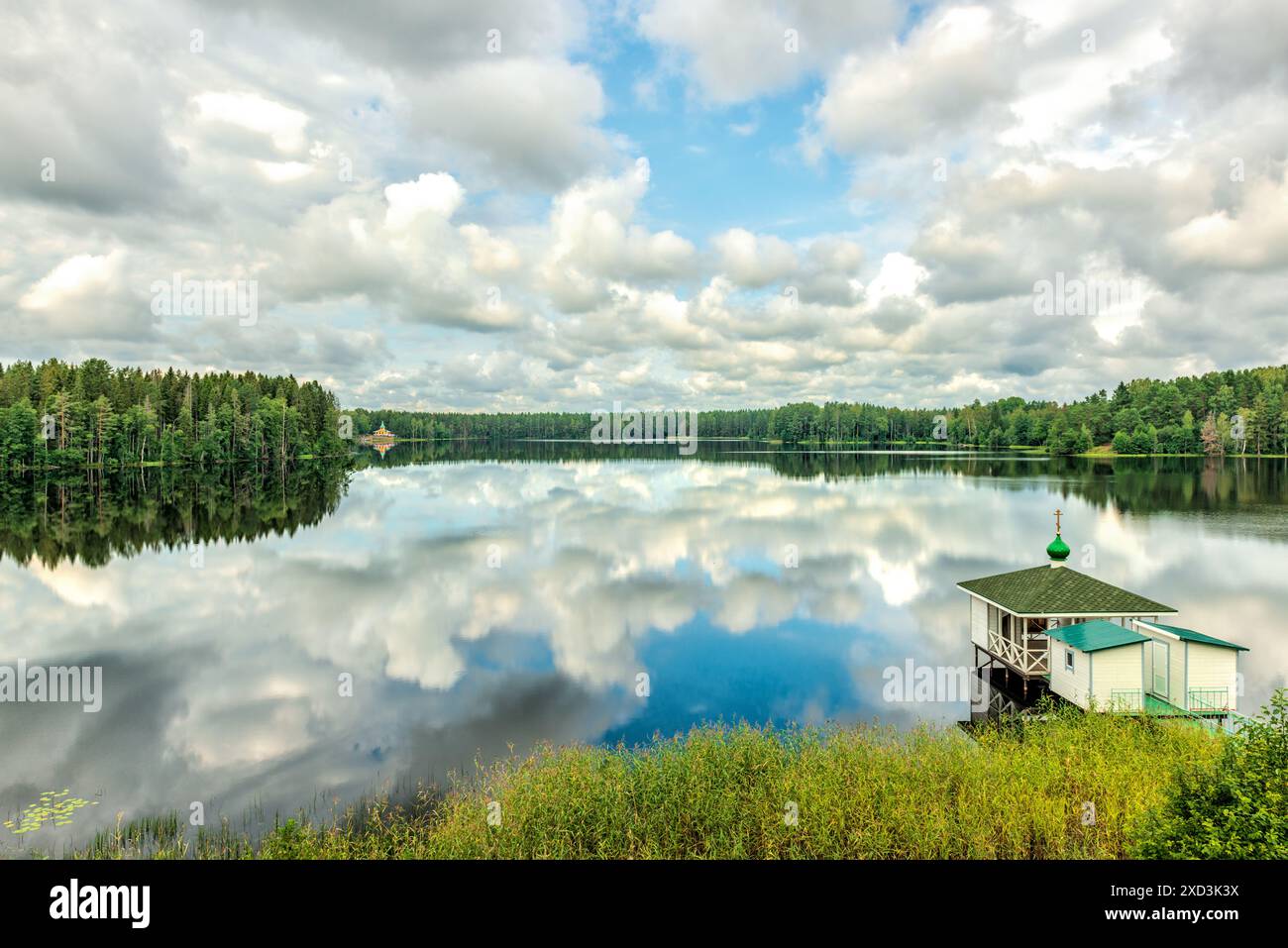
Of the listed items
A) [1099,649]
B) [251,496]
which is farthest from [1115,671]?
[251,496]

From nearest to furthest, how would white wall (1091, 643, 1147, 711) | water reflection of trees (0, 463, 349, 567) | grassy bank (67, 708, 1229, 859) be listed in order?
grassy bank (67, 708, 1229, 859)
white wall (1091, 643, 1147, 711)
water reflection of trees (0, 463, 349, 567)

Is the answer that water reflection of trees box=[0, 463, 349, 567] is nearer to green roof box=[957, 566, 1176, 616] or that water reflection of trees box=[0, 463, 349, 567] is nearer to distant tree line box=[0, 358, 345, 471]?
distant tree line box=[0, 358, 345, 471]

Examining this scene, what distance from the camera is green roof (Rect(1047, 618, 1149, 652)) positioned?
2105cm

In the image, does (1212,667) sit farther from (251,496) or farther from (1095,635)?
(251,496)

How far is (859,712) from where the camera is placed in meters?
24.7

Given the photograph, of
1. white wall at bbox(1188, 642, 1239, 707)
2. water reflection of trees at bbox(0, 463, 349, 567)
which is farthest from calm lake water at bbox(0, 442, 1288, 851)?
white wall at bbox(1188, 642, 1239, 707)

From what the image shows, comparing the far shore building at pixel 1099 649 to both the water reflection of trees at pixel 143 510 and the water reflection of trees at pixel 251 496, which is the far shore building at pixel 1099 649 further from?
the water reflection of trees at pixel 143 510

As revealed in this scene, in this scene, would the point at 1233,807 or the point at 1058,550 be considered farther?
the point at 1058,550

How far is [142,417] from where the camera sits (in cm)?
11688

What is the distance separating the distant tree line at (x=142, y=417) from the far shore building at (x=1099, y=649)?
13583 cm

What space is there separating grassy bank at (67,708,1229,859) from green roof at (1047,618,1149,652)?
9.50ft

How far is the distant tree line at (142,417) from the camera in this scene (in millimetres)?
106062

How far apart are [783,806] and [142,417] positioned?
140637mm
